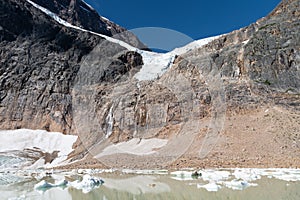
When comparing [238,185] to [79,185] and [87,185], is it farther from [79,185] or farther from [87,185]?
[79,185]

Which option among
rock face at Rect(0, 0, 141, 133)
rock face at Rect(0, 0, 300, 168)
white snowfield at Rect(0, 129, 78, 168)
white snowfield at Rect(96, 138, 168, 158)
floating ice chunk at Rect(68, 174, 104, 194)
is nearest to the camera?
floating ice chunk at Rect(68, 174, 104, 194)

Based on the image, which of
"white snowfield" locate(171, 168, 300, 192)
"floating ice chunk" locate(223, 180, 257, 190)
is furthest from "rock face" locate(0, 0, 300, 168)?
"floating ice chunk" locate(223, 180, 257, 190)

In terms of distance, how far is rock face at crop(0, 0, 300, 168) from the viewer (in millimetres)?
37344

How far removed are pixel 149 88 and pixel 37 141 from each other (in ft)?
61.1

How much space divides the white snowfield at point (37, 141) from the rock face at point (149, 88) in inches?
73.0

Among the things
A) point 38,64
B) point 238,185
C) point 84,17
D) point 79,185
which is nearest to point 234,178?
point 238,185

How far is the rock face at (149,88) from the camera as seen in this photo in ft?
123

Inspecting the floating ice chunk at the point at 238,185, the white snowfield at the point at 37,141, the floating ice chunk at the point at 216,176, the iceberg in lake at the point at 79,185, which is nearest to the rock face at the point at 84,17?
the white snowfield at the point at 37,141

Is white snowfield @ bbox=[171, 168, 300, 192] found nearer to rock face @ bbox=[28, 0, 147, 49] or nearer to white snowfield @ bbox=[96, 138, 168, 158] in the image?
white snowfield @ bbox=[96, 138, 168, 158]

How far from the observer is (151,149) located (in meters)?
39.3

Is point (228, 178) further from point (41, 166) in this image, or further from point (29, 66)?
point (29, 66)

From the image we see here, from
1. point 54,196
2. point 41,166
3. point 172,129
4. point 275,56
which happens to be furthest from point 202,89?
point 54,196

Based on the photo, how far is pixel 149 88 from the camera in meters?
52.3

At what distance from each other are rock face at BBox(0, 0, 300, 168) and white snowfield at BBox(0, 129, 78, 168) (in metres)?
1.86
